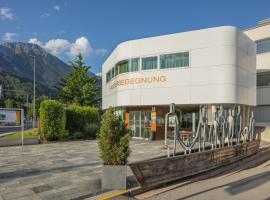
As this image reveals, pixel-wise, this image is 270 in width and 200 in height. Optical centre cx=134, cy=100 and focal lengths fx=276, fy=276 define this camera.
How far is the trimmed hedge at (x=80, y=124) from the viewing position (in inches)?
918

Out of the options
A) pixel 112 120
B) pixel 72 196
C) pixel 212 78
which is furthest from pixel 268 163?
pixel 72 196

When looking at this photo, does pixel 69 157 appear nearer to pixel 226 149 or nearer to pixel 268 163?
pixel 226 149

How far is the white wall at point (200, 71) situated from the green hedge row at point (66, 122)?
3.44m

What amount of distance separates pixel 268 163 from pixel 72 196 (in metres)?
10.5

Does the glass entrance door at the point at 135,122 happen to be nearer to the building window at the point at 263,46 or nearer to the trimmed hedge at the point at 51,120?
the trimmed hedge at the point at 51,120

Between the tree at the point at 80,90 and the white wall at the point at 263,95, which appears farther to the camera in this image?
the tree at the point at 80,90

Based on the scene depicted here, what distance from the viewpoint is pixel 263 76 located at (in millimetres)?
30484

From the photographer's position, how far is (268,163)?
13.7 meters

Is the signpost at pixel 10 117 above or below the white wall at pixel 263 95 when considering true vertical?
below

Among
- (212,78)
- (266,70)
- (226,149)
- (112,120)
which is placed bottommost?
(226,149)

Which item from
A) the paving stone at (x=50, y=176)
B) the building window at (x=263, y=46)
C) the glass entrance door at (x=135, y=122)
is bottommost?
the paving stone at (x=50, y=176)

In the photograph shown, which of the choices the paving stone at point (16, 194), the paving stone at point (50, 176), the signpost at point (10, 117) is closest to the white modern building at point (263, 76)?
the paving stone at point (50, 176)

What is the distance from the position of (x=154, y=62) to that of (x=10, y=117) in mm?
11251

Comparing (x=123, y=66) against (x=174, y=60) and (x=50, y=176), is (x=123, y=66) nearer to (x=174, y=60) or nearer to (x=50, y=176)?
(x=174, y=60)
